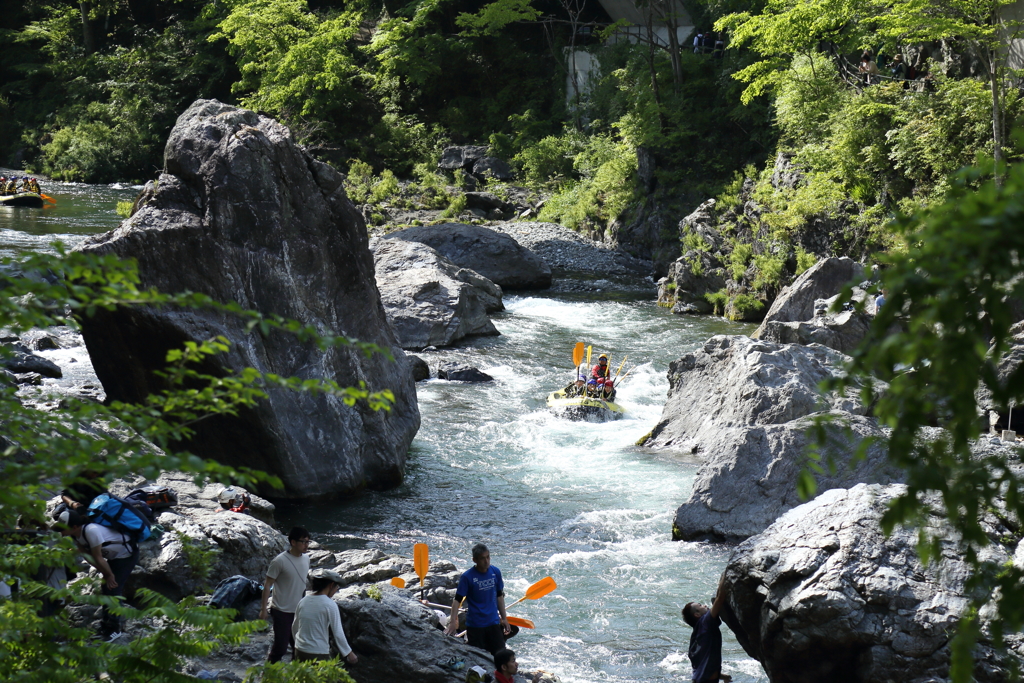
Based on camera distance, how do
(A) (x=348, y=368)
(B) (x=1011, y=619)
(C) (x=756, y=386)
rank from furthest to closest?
1. (C) (x=756, y=386)
2. (A) (x=348, y=368)
3. (B) (x=1011, y=619)

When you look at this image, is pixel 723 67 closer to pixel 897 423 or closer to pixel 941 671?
pixel 941 671

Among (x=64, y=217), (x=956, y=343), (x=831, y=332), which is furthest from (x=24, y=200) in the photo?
(x=956, y=343)

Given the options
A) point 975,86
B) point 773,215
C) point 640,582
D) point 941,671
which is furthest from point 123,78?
point 941,671

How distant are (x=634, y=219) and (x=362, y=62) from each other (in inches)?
759

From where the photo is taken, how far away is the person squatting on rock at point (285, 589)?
20.6 ft

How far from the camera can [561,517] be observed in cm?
1091

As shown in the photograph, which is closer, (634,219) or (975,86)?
(975,86)

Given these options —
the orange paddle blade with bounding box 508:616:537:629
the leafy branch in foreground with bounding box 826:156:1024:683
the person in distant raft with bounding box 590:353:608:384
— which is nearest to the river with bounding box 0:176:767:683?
the orange paddle blade with bounding box 508:616:537:629

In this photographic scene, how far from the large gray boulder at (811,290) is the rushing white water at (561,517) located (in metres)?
2.94

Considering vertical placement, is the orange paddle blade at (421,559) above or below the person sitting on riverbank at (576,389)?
below

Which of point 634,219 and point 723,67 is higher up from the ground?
point 723,67

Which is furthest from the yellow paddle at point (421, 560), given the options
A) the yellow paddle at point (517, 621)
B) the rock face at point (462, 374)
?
the rock face at point (462, 374)

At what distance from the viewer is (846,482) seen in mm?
9539

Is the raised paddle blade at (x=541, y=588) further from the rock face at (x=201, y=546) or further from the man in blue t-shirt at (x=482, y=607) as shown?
the rock face at (x=201, y=546)
